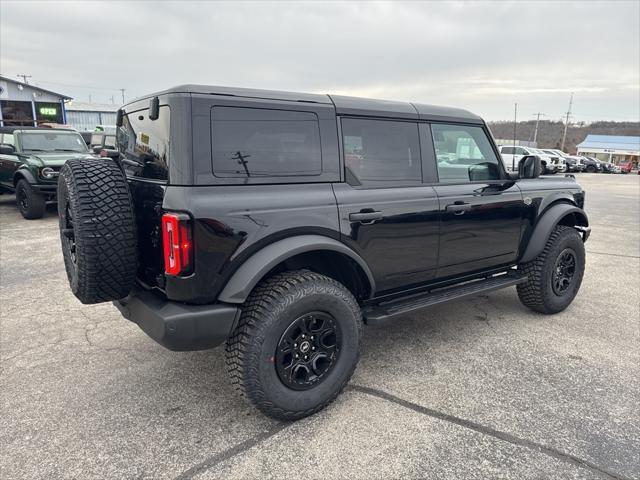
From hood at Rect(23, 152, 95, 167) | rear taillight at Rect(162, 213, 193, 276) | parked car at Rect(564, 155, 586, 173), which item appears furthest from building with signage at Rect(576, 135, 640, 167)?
rear taillight at Rect(162, 213, 193, 276)

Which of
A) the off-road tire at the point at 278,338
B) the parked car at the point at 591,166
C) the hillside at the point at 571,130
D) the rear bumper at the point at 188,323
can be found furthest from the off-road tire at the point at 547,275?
the hillside at the point at 571,130

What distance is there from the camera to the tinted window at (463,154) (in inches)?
136

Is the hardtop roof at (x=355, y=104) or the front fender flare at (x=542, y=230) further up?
the hardtop roof at (x=355, y=104)

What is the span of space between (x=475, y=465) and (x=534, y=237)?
239 cm

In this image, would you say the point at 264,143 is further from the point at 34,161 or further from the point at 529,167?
the point at 34,161

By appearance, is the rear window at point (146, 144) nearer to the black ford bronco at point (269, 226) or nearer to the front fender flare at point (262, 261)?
the black ford bronco at point (269, 226)

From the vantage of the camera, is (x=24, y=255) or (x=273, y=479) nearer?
(x=273, y=479)

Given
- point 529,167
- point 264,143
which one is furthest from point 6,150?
point 529,167

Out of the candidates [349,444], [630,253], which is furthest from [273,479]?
[630,253]

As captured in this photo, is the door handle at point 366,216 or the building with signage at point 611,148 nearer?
the door handle at point 366,216

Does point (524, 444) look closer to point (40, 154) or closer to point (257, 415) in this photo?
point (257, 415)

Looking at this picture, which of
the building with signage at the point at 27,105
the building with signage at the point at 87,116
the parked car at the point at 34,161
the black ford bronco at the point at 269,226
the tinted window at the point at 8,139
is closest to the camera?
the black ford bronco at the point at 269,226

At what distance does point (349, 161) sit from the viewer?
2.93 metres

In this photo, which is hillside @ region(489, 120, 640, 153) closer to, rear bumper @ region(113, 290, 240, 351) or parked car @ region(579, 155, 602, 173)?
parked car @ region(579, 155, 602, 173)
